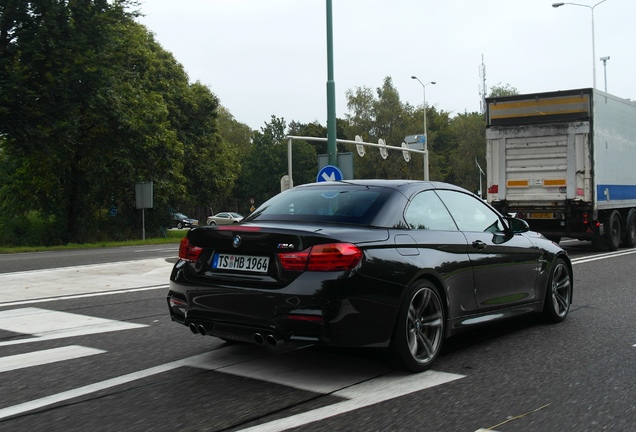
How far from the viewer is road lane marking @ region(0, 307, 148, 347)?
22.9ft

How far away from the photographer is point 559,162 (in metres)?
17.1

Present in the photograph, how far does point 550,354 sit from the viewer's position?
5.98m

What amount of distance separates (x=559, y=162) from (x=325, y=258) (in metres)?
13.6

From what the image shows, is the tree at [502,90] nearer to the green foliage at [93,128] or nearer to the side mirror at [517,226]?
the green foliage at [93,128]

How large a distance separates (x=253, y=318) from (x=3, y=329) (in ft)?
11.9

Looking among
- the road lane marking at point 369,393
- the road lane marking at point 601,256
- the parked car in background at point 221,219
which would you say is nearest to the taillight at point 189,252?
the road lane marking at point 369,393

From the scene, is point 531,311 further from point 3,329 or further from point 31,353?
point 3,329

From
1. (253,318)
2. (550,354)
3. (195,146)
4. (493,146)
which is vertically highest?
(195,146)

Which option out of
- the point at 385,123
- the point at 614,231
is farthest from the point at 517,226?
the point at 385,123

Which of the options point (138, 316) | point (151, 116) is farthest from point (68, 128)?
point (138, 316)

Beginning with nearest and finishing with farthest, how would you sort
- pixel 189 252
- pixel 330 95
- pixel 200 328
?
Result: pixel 200 328, pixel 189 252, pixel 330 95

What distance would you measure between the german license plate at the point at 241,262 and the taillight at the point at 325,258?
7.1 inches

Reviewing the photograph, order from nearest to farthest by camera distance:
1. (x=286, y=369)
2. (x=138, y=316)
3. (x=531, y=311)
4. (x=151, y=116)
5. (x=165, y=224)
→ 1. (x=286, y=369)
2. (x=531, y=311)
3. (x=138, y=316)
4. (x=151, y=116)
5. (x=165, y=224)

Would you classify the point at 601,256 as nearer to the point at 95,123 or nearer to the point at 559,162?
the point at 559,162
